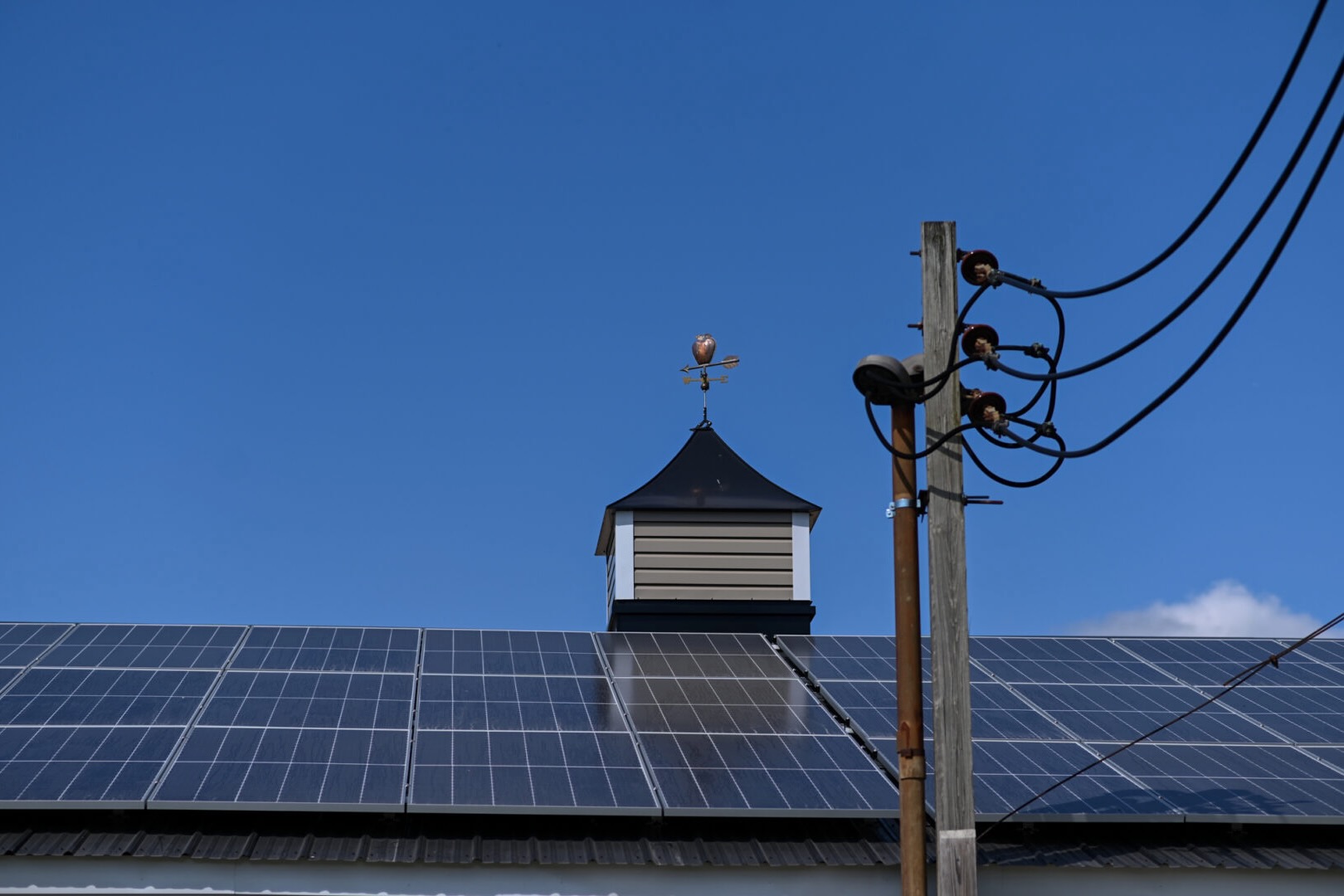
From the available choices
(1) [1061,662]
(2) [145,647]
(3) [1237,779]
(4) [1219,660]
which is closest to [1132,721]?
(3) [1237,779]

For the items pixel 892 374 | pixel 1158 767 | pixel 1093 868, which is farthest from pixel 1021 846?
pixel 892 374

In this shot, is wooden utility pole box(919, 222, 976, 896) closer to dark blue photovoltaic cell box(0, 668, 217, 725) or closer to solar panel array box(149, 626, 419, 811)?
solar panel array box(149, 626, 419, 811)

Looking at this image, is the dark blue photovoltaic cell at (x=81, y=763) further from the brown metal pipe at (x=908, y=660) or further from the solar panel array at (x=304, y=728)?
the brown metal pipe at (x=908, y=660)

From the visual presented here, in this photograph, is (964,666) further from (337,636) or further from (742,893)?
(337,636)

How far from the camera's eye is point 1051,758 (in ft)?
44.1

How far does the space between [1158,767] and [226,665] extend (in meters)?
8.60

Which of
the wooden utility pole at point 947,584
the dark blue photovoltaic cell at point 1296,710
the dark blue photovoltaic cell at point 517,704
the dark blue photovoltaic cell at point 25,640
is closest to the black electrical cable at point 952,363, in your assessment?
the wooden utility pole at point 947,584

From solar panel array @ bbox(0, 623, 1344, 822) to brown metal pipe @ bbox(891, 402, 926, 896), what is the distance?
90.8 inches

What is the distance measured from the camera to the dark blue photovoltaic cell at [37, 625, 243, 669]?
15078mm

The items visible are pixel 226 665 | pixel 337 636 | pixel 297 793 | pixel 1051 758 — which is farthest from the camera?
pixel 337 636

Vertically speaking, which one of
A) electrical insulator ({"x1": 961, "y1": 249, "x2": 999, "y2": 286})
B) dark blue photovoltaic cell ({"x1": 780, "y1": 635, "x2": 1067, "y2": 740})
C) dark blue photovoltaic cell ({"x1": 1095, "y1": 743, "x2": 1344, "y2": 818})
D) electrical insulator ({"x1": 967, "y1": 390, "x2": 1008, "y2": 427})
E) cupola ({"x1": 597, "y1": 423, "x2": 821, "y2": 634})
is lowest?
dark blue photovoltaic cell ({"x1": 1095, "y1": 743, "x2": 1344, "y2": 818})

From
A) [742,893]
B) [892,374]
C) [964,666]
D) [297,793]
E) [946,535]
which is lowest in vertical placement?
[742,893]

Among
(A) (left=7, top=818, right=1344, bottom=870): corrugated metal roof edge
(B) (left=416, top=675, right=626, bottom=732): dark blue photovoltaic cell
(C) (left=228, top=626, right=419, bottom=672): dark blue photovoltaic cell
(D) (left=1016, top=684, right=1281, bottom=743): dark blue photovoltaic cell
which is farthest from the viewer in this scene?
(C) (left=228, top=626, right=419, bottom=672): dark blue photovoltaic cell

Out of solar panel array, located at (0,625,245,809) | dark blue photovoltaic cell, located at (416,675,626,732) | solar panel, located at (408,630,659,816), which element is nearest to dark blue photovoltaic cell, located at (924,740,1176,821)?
solar panel, located at (408,630,659,816)
